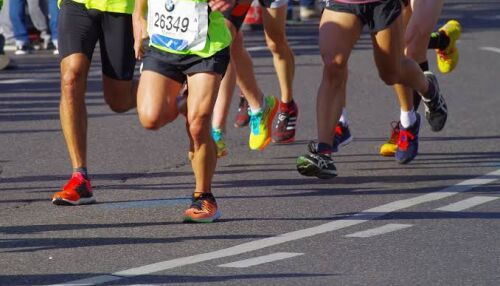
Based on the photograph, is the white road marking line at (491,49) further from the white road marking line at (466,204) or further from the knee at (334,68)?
the white road marking line at (466,204)

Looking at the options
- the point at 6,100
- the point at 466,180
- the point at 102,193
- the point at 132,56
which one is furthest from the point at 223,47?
the point at 6,100

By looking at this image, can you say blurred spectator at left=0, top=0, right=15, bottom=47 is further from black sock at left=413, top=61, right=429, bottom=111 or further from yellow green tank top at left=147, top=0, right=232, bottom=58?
yellow green tank top at left=147, top=0, right=232, bottom=58

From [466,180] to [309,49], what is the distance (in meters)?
9.95

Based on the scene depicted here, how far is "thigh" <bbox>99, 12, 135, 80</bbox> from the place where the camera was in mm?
9195

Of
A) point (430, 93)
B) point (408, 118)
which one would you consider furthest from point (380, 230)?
point (430, 93)

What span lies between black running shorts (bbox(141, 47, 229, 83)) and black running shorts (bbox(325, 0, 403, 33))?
1.51 m

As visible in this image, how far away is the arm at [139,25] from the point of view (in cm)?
872

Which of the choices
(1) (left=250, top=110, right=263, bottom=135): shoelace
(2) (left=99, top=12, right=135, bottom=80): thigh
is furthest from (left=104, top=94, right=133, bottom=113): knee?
(1) (left=250, top=110, right=263, bottom=135): shoelace

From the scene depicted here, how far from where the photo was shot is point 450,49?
40.9ft

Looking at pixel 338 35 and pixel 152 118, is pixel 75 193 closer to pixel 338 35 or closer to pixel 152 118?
pixel 152 118

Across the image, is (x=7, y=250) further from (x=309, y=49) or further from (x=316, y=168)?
(x=309, y=49)

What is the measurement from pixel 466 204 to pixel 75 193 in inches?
89.8

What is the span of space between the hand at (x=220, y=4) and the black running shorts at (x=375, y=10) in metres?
1.50

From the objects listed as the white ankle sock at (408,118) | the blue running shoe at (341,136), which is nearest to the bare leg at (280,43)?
the blue running shoe at (341,136)
